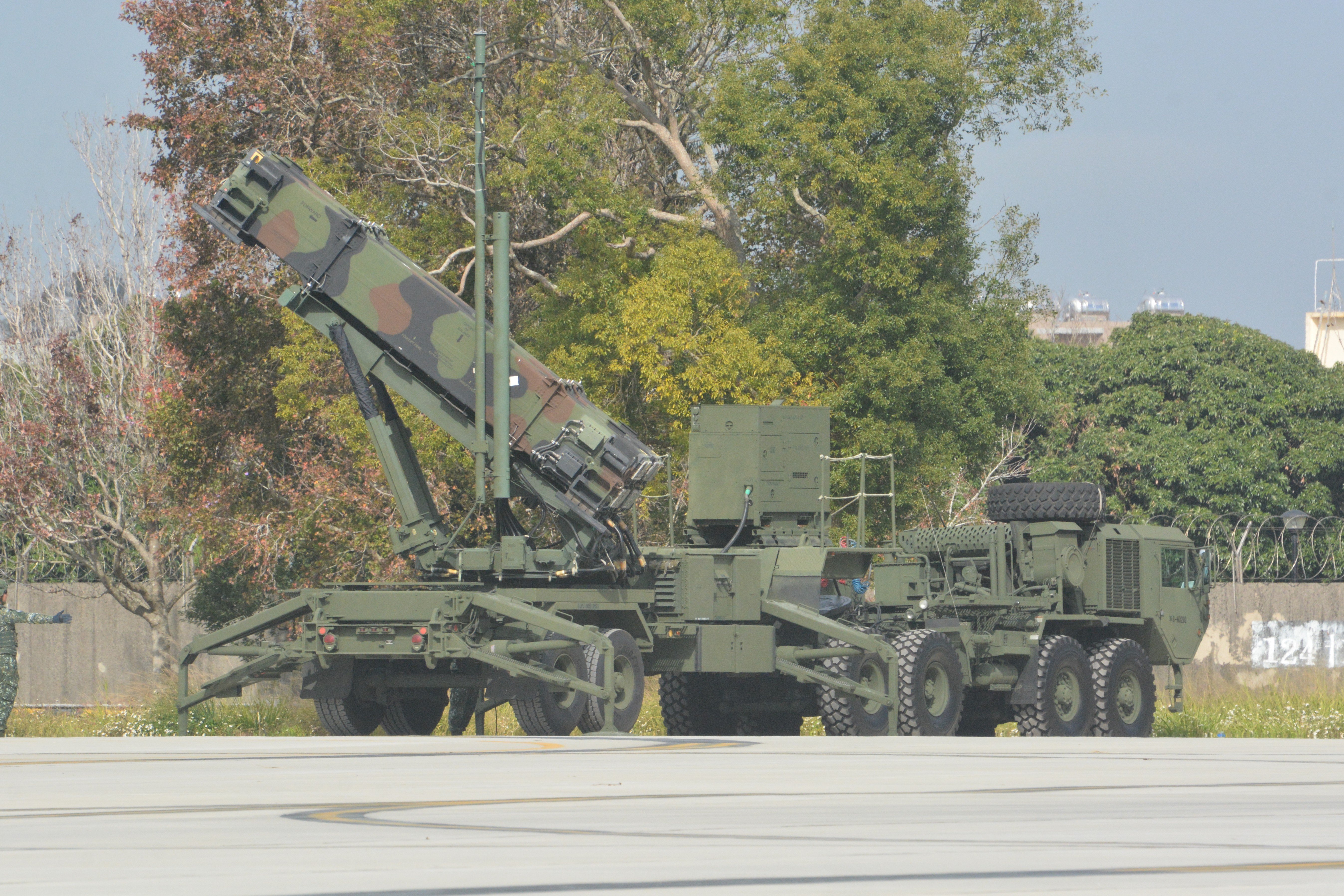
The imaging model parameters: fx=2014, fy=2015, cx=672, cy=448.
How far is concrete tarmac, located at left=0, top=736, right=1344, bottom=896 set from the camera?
5.39 meters

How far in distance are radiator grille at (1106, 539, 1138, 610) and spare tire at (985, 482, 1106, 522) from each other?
1.62 feet

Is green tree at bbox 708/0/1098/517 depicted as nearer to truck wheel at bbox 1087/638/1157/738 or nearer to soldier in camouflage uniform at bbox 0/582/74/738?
truck wheel at bbox 1087/638/1157/738

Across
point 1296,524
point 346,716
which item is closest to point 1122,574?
point 346,716

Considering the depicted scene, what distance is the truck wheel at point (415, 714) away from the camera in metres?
20.0

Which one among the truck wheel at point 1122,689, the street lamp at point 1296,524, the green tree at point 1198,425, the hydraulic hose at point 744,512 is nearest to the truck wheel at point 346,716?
the hydraulic hose at point 744,512

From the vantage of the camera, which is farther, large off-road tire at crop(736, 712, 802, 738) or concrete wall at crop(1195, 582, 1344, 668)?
concrete wall at crop(1195, 582, 1344, 668)

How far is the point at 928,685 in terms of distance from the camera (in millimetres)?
19781

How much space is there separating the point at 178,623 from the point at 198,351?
32.7ft

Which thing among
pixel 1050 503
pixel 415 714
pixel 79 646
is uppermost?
pixel 1050 503

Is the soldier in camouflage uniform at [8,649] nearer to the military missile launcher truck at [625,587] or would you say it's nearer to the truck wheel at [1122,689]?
the military missile launcher truck at [625,587]

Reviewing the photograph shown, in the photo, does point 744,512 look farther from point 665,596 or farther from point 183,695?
point 183,695

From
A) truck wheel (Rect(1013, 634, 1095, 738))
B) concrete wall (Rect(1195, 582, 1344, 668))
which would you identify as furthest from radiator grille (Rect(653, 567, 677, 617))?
concrete wall (Rect(1195, 582, 1344, 668))

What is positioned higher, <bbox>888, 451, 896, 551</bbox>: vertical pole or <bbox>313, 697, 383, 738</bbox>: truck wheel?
<bbox>888, 451, 896, 551</bbox>: vertical pole

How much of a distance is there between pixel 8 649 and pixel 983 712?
33.3 ft
